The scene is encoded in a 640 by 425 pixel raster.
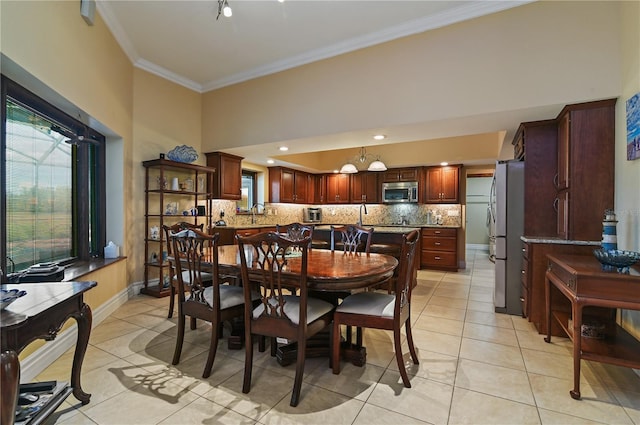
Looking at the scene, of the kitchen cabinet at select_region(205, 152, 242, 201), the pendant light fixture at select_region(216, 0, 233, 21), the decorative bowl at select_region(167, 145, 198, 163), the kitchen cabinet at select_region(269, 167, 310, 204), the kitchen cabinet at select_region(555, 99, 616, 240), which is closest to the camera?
the kitchen cabinet at select_region(555, 99, 616, 240)

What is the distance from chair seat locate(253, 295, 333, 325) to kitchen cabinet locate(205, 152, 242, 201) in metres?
3.19

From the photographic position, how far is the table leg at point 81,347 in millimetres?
1734

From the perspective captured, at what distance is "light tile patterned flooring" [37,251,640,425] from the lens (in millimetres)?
1708

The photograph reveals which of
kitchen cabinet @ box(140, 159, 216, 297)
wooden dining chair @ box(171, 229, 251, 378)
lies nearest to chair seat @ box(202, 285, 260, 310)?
wooden dining chair @ box(171, 229, 251, 378)

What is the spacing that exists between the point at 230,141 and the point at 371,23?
8.67 feet

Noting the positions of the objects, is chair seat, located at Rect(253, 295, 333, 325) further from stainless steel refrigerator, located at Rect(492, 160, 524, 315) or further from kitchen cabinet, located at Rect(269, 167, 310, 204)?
kitchen cabinet, located at Rect(269, 167, 310, 204)

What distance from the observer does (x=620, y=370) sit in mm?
2193

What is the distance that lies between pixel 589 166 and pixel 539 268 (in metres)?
1.04

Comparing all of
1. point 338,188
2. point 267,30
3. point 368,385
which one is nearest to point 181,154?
point 267,30

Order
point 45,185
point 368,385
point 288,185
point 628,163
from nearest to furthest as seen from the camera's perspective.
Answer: point 368,385, point 628,163, point 45,185, point 288,185

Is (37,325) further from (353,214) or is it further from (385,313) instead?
(353,214)

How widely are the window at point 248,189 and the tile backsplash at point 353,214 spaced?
0.29 metres

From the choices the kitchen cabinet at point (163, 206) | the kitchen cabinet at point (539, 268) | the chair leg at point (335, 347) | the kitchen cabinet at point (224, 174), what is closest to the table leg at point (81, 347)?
the chair leg at point (335, 347)

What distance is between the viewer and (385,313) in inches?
79.8
